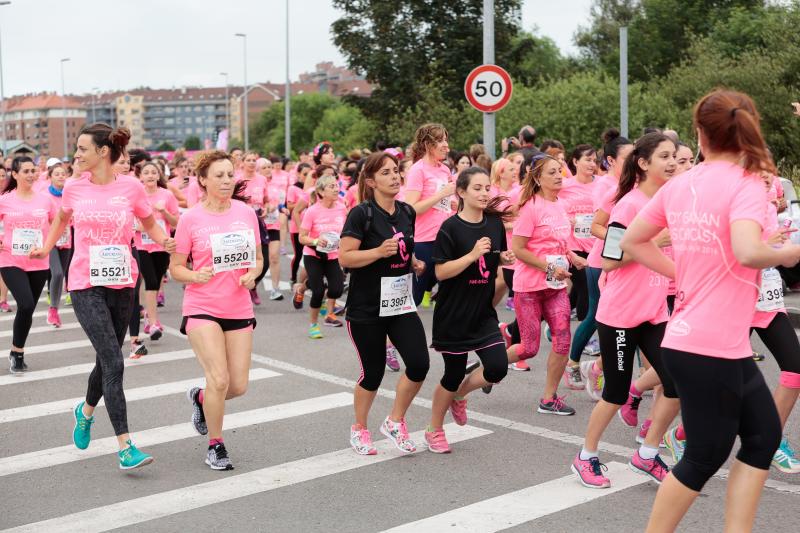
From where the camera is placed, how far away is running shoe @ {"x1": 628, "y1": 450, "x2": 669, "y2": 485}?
5637mm

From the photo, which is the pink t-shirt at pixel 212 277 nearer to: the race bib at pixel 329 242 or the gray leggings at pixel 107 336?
the gray leggings at pixel 107 336

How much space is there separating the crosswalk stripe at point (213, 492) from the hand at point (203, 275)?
1139 mm

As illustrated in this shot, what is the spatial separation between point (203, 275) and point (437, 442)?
5.77 ft

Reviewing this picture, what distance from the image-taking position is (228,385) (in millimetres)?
6223

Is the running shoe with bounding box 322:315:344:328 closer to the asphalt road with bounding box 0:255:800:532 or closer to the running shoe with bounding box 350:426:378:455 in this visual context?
the asphalt road with bounding box 0:255:800:532

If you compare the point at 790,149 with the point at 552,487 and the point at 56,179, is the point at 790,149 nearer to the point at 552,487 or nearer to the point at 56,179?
the point at 56,179

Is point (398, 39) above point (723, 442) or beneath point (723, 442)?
above

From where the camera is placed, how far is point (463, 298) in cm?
643

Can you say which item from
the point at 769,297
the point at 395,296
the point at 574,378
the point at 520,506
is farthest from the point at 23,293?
the point at 769,297

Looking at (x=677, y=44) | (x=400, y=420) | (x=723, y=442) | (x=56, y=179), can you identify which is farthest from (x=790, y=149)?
(x=677, y=44)

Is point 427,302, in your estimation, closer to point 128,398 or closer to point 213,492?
point 128,398

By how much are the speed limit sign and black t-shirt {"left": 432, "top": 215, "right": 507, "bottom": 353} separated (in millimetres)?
8182

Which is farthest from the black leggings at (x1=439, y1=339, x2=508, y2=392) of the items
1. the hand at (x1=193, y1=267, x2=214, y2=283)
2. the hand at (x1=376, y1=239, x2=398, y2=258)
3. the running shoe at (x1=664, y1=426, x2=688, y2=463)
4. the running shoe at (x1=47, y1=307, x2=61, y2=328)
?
the running shoe at (x1=47, y1=307, x2=61, y2=328)

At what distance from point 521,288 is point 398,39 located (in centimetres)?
3802
